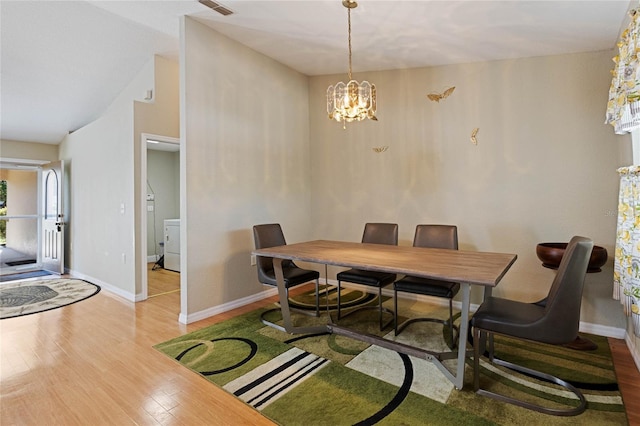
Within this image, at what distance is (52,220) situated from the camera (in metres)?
5.84

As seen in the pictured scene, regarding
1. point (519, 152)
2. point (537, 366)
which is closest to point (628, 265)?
point (537, 366)

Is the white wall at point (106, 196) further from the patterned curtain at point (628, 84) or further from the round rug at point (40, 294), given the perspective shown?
the patterned curtain at point (628, 84)

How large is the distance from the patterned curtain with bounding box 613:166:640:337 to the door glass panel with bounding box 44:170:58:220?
24.7 ft

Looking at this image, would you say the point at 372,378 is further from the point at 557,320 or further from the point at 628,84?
the point at 628,84

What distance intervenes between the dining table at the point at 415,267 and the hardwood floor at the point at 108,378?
942 mm

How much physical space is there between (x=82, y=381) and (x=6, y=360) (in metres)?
0.89

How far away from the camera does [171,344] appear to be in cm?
278

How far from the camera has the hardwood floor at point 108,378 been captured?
6.11 ft

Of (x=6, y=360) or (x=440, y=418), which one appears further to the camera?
(x=6, y=360)

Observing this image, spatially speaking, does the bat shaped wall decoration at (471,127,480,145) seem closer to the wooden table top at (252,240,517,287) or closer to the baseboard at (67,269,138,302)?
the wooden table top at (252,240,517,287)

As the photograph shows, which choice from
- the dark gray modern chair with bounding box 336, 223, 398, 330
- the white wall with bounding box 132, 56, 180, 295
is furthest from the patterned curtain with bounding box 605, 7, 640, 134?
the white wall with bounding box 132, 56, 180, 295

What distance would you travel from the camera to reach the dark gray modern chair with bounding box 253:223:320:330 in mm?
3143

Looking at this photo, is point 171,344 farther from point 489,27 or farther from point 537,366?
point 489,27

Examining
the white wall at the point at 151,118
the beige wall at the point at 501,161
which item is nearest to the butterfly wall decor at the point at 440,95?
the beige wall at the point at 501,161
